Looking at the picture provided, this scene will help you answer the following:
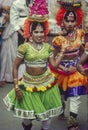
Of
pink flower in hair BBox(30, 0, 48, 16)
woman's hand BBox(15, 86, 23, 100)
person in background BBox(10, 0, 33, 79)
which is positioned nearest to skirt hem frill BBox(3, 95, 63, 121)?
woman's hand BBox(15, 86, 23, 100)

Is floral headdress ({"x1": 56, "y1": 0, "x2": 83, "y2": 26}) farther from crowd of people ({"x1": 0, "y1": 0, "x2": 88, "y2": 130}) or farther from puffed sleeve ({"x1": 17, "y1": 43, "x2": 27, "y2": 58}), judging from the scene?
puffed sleeve ({"x1": 17, "y1": 43, "x2": 27, "y2": 58})

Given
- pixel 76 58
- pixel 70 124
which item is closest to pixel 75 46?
pixel 76 58

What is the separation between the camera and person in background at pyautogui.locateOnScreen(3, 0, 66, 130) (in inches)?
164

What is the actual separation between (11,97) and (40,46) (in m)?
0.57

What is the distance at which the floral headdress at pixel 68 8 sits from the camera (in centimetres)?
457

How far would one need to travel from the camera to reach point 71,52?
464cm

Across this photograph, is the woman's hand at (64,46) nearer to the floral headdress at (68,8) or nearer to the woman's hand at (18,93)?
the floral headdress at (68,8)

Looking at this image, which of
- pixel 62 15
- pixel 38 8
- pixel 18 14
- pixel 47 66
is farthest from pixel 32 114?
pixel 18 14

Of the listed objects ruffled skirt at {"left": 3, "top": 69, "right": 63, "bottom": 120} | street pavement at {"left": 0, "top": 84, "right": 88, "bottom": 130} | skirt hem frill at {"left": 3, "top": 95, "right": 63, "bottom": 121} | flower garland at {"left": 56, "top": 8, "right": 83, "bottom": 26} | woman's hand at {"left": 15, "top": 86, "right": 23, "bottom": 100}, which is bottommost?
street pavement at {"left": 0, "top": 84, "right": 88, "bottom": 130}

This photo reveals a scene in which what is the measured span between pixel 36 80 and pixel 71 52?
2.06 ft

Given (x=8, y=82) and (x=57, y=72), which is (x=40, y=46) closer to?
(x=57, y=72)

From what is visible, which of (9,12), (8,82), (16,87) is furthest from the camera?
(8,82)

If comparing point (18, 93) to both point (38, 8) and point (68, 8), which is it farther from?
point (68, 8)

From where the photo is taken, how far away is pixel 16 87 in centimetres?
415
